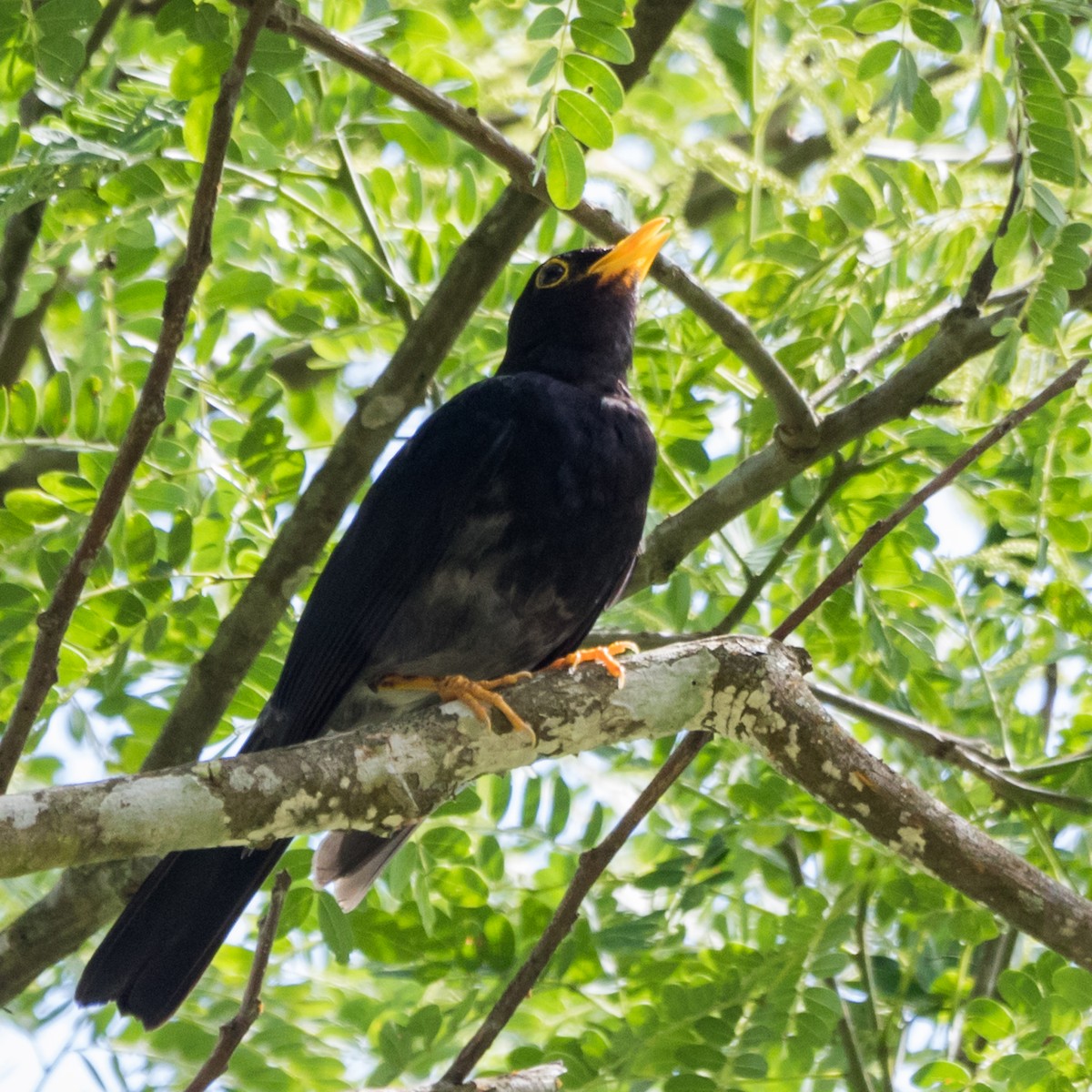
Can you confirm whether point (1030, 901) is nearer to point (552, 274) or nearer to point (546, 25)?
point (546, 25)

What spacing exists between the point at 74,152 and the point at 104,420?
77 centimetres

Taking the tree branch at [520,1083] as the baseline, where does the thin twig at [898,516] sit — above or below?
above

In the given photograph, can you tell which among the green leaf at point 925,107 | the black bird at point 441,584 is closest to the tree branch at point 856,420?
the black bird at point 441,584

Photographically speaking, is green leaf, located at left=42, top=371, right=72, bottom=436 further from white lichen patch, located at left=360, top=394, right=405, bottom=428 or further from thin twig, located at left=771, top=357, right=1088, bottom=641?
thin twig, located at left=771, top=357, right=1088, bottom=641

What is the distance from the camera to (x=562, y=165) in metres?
3.55

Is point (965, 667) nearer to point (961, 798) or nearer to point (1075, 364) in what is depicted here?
point (961, 798)

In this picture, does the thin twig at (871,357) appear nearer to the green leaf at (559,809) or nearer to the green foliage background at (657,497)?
the green foliage background at (657,497)

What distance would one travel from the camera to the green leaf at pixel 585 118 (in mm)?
3584

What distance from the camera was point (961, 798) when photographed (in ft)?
14.5

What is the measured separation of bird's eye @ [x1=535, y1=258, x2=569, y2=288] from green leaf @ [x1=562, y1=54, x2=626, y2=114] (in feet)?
3.94

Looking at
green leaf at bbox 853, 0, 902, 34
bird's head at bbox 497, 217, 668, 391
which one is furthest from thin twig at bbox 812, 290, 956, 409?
green leaf at bbox 853, 0, 902, 34

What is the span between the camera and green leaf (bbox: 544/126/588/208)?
11.6ft

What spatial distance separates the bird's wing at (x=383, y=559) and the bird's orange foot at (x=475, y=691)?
0.42 feet

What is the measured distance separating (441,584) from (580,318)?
3.50ft
